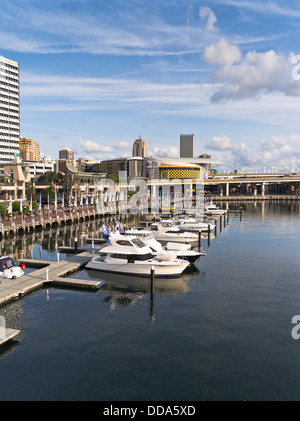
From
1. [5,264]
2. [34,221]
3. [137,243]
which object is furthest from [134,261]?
[34,221]

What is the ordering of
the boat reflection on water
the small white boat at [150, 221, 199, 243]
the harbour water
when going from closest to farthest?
the harbour water → the boat reflection on water → the small white boat at [150, 221, 199, 243]

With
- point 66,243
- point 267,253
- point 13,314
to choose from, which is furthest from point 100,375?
point 66,243

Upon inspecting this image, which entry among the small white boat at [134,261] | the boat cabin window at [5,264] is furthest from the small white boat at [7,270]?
the small white boat at [134,261]

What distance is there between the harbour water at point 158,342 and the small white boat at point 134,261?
3.33ft

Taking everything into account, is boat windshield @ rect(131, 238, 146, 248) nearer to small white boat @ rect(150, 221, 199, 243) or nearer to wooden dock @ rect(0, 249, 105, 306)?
wooden dock @ rect(0, 249, 105, 306)

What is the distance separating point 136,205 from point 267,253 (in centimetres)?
8891

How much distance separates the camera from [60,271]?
4034cm

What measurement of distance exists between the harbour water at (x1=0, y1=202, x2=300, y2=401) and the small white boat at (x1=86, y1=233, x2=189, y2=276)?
1.01 metres

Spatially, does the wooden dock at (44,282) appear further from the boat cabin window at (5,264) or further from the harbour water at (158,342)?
the boat cabin window at (5,264)

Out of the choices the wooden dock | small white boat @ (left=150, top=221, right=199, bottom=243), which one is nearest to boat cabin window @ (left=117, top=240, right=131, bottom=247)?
the wooden dock

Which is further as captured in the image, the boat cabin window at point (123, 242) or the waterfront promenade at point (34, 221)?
the waterfront promenade at point (34, 221)

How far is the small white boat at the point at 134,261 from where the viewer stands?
129ft

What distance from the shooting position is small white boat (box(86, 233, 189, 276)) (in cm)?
3938
